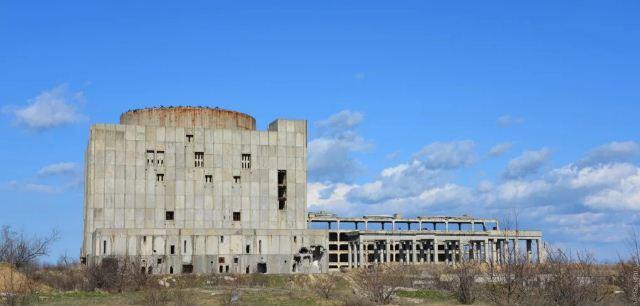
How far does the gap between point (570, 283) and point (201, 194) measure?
69079mm

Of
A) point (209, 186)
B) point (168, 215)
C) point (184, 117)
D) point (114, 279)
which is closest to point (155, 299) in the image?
point (114, 279)

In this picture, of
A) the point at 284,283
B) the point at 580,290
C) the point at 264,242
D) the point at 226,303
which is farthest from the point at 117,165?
the point at 580,290

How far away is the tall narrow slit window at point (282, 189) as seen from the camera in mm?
107188

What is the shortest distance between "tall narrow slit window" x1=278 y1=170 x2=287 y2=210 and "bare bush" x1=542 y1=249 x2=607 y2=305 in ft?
215

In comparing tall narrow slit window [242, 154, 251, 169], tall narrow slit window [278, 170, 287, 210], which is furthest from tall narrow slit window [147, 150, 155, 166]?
tall narrow slit window [278, 170, 287, 210]

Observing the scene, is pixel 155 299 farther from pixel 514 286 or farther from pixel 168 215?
pixel 168 215

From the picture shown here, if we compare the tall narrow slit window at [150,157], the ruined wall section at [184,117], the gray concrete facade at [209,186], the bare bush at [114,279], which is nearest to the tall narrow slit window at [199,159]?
the gray concrete facade at [209,186]

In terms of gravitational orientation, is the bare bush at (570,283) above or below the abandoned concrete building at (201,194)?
below

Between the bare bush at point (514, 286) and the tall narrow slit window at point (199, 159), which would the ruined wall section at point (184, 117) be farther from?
the bare bush at point (514, 286)

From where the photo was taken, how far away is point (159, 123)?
107 meters

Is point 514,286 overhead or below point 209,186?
below

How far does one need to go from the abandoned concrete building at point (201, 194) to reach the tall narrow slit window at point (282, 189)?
0.19 meters

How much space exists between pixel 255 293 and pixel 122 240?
41.8m

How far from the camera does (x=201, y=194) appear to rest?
10362 cm
